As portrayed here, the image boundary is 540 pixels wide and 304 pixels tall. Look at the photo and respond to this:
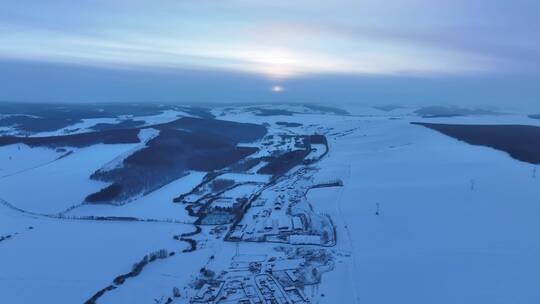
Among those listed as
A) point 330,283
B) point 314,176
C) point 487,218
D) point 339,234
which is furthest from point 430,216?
point 314,176

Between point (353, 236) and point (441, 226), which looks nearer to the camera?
point (441, 226)

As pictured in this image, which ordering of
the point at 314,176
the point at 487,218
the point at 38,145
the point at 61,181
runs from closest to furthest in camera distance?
the point at 487,218, the point at 61,181, the point at 314,176, the point at 38,145

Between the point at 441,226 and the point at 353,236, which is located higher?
the point at 441,226

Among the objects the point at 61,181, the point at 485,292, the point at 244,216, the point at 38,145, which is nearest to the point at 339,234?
the point at 244,216

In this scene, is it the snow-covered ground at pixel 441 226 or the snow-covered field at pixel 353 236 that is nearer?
the snow-covered ground at pixel 441 226

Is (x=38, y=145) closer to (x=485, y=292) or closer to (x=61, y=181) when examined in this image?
(x=61, y=181)

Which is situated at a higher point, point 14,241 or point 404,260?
point 404,260

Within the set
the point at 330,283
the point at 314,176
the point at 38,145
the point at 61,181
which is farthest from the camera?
the point at 38,145

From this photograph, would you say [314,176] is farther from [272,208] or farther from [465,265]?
[465,265]

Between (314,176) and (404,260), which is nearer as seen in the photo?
(404,260)

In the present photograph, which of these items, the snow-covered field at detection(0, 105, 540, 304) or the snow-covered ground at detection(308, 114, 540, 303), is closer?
the snow-covered ground at detection(308, 114, 540, 303)
